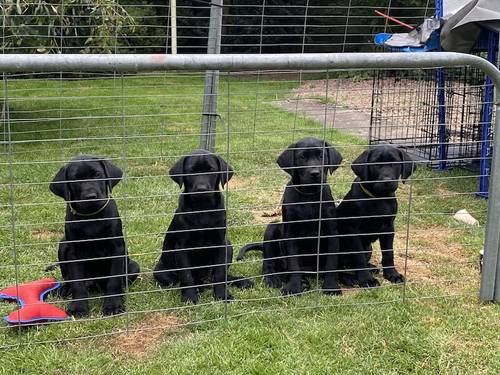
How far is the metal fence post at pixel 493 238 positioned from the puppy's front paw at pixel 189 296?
1.77 m

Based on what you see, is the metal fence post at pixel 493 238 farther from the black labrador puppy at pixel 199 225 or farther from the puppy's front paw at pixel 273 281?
the black labrador puppy at pixel 199 225

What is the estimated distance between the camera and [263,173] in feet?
25.4

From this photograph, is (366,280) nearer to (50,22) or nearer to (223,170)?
(223,170)

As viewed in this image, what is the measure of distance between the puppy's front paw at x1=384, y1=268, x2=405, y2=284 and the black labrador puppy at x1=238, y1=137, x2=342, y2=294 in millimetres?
A: 458

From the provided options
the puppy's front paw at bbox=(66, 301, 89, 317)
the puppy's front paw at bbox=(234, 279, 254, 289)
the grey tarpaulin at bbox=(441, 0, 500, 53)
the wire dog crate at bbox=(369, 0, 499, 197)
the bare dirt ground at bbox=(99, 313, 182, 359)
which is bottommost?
the bare dirt ground at bbox=(99, 313, 182, 359)

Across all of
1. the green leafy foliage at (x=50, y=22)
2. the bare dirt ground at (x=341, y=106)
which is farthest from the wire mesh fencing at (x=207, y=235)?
the bare dirt ground at (x=341, y=106)

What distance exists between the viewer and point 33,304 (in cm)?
348

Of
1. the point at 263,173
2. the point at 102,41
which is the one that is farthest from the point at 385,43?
the point at 102,41

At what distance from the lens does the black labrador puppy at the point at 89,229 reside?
3.64 m

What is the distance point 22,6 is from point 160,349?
7.12 m

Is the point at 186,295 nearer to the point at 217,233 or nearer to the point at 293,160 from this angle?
the point at 217,233

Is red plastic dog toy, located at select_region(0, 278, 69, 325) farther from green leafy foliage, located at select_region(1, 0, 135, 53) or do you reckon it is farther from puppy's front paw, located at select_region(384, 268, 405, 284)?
green leafy foliage, located at select_region(1, 0, 135, 53)

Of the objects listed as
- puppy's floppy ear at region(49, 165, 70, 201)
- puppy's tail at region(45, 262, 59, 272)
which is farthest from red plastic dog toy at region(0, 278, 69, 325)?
puppy's floppy ear at region(49, 165, 70, 201)

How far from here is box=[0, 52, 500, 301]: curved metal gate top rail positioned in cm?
284
